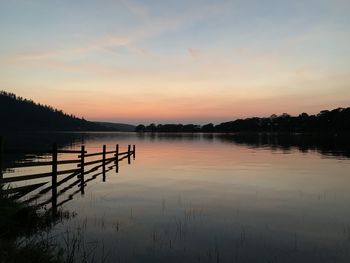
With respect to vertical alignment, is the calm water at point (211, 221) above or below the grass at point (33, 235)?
below

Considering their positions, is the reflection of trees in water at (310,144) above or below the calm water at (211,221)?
above

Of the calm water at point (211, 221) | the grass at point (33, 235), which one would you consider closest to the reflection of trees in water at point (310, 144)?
the calm water at point (211, 221)

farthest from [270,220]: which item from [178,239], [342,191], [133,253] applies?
[342,191]

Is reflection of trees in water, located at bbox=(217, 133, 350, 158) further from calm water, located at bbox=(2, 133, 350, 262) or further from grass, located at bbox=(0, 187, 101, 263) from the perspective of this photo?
grass, located at bbox=(0, 187, 101, 263)

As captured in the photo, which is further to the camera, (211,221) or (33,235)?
(211,221)

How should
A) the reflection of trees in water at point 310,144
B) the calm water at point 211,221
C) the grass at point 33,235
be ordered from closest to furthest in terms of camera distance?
the grass at point 33,235
the calm water at point 211,221
the reflection of trees in water at point 310,144

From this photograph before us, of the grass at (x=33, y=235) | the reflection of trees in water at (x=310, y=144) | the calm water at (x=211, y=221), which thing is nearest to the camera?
the grass at (x=33, y=235)

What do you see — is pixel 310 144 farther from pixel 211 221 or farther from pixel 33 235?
pixel 33 235

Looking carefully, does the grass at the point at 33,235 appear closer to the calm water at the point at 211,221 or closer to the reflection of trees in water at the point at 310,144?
the calm water at the point at 211,221

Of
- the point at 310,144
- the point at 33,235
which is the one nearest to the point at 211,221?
the point at 33,235

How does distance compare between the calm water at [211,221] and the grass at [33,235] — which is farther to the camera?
the calm water at [211,221]

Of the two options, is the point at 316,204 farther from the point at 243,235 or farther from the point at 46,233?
the point at 46,233

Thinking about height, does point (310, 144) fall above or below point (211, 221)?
above

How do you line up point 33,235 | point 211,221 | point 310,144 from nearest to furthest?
point 33,235 < point 211,221 < point 310,144
